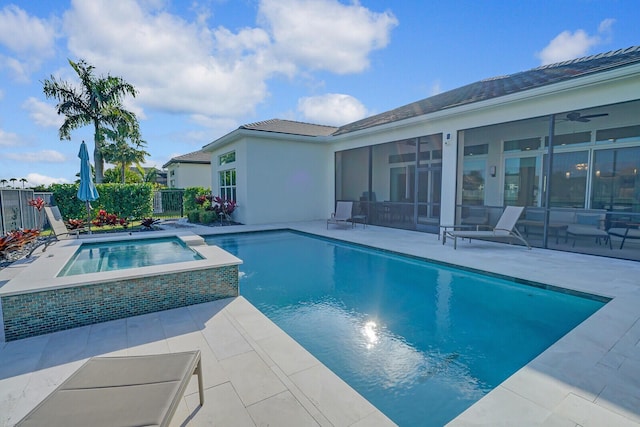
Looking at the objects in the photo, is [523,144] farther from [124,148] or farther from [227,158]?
[124,148]

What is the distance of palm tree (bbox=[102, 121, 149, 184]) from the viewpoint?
1778 cm

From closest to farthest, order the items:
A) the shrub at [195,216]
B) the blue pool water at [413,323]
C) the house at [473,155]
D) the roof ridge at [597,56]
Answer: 1. the blue pool water at [413,323]
2. the house at [473,155]
3. the roof ridge at [597,56]
4. the shrub at [195,216]

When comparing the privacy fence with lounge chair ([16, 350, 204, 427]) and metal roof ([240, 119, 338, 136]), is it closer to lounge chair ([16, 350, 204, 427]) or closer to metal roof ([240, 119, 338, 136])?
metal roof ([240, 119, 338, 136])

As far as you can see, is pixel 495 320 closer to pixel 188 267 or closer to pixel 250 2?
pixel 188 267

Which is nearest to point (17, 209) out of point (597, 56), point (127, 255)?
point (127, 255)

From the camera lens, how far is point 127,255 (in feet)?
21.1

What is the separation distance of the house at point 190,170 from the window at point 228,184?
11039mm

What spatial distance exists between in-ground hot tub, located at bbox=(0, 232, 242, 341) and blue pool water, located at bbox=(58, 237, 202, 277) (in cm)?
54

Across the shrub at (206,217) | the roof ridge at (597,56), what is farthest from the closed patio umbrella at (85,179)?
the roof ridge at (597,56)

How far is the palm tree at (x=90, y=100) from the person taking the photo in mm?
16297

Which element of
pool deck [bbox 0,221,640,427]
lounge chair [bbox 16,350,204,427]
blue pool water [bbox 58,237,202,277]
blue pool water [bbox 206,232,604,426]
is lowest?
blue pool water [bbox 206,232,604,426]

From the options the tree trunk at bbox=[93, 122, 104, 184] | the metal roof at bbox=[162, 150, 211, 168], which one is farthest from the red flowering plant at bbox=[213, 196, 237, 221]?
the metal roof at bbox=[162, 150, 211, 168]

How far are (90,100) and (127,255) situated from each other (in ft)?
48.9

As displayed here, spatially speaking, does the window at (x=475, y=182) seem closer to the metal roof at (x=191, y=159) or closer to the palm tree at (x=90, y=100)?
the palm tree at (x=90, y=100)
